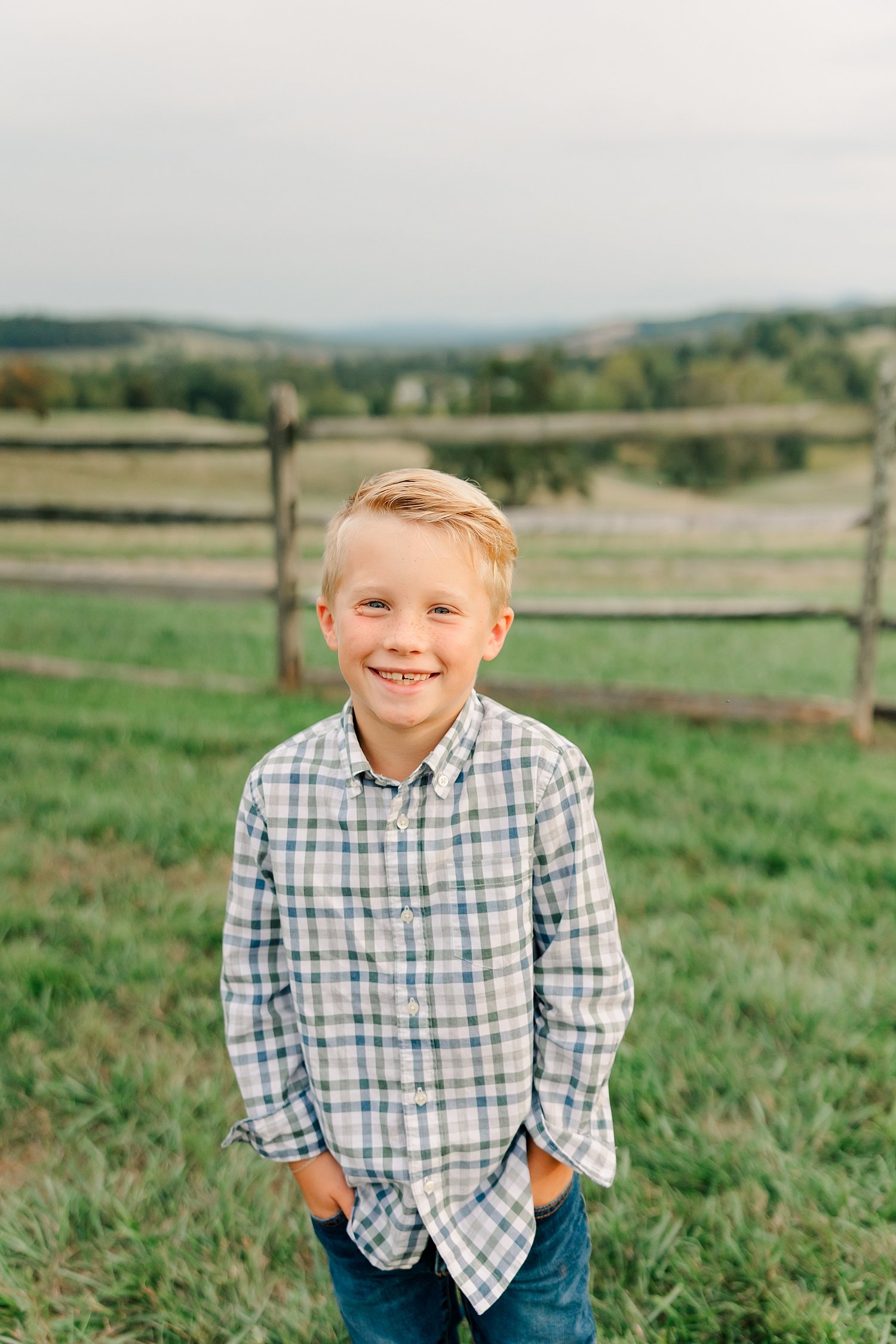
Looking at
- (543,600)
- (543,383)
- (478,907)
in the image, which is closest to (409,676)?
(478,907)

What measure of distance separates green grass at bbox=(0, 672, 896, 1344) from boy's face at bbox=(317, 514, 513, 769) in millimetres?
1240

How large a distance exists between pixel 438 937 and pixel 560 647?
6.59 m

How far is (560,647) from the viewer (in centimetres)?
775

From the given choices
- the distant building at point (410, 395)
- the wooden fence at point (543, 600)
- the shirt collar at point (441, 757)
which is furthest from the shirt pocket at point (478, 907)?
the distant building at point (410, 395)

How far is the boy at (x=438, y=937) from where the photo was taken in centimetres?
120

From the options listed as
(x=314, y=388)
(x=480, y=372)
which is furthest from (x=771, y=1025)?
(x=314, y=388)

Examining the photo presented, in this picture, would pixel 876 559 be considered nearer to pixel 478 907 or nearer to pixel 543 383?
pixel 478 907

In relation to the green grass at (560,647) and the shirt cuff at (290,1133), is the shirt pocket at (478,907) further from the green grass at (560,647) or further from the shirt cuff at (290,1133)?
the green grass at (560,647)

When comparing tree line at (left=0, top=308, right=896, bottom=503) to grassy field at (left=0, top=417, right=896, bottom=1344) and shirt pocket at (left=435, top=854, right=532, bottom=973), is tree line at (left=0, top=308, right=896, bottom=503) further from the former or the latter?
shirt pocket at (left=435, top=854, right=532, bottom=973)

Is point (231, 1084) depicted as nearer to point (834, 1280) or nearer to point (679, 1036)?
point (679, 1036)

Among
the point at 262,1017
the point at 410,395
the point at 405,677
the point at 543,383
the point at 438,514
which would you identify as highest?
the point at 543,383

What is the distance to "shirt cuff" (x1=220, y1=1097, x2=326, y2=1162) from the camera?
1322 millimetres

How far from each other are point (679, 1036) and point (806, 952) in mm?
614

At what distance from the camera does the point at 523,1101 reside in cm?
129
